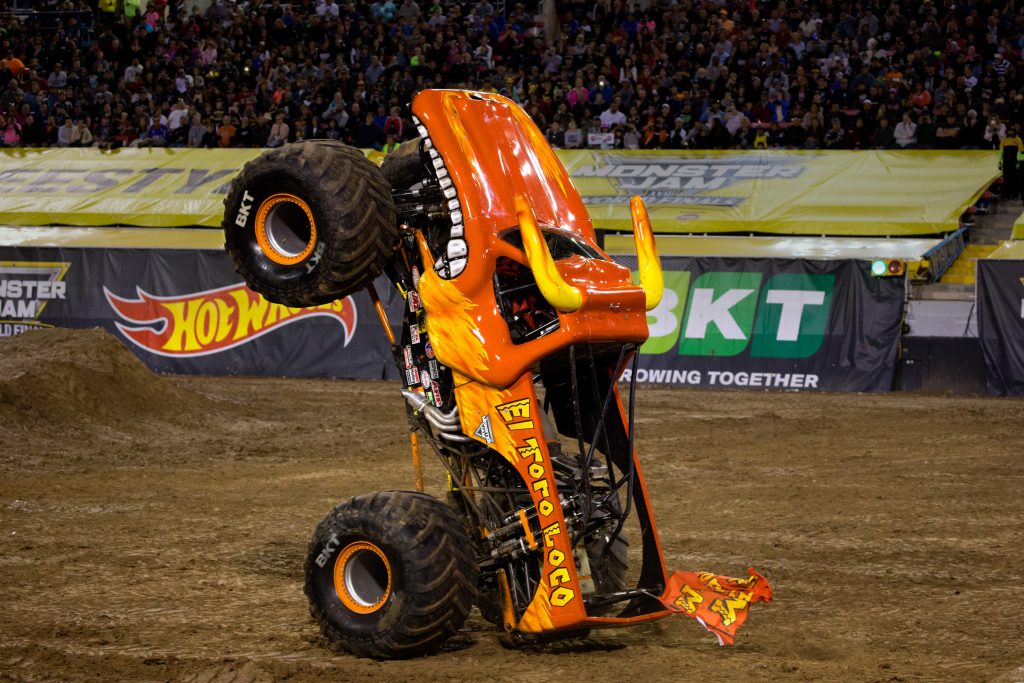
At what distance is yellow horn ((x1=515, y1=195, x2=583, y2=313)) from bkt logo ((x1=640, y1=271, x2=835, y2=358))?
14.0m

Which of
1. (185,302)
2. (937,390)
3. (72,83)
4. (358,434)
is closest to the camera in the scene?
(358,434)

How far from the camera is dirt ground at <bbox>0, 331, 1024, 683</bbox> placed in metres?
6.74

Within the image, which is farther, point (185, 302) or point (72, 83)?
point (72, 83)

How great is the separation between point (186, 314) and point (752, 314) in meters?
10.1

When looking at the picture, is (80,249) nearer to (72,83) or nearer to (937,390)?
(72,83)

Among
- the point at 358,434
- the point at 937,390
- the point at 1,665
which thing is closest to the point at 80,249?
the point at 358,434

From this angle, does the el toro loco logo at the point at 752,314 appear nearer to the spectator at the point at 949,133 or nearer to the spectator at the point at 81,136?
the spectator at the point at 949,133

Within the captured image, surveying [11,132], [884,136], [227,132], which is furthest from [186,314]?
[884,136]

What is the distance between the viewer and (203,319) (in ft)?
73.4

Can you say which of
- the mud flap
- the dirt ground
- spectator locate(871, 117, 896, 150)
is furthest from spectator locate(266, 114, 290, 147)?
the mud flap

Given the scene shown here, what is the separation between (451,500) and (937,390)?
14.6 m

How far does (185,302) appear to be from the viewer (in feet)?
73.4

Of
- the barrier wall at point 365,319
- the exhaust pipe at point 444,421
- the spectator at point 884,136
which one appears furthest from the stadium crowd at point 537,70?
the exhaust pipe at point 444,421

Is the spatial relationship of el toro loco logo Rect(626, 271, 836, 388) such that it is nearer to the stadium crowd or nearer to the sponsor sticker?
the stadium crowd
